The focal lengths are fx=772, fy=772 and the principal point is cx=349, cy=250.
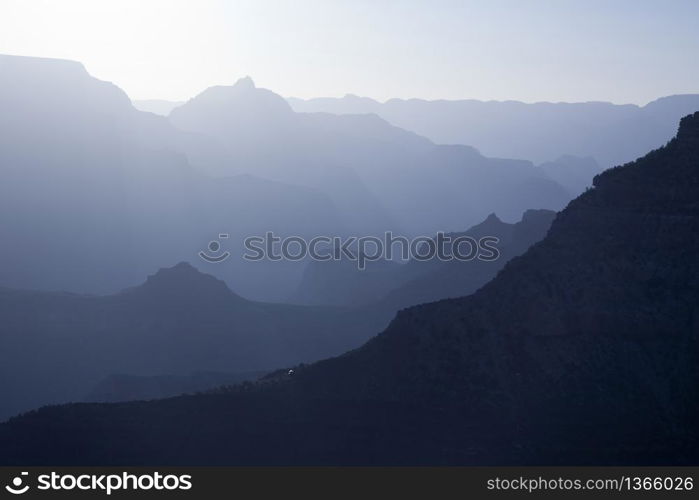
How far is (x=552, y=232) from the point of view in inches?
1187

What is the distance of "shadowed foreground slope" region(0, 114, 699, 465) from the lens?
85.7ft

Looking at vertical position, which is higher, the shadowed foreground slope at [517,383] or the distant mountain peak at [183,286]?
the distant mountain peak at [183,286]

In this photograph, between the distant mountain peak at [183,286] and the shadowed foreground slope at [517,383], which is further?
the distant mountain peak at [183,286]

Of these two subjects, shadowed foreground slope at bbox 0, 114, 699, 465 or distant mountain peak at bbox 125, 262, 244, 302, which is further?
distant mountain peak at bbox 125, 262, 244, 302

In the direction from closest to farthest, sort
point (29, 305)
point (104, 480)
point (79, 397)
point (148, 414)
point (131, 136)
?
point (104, 480) → point (148, 414) → point (79, 397) → point (29, 305) → point (131, 136)

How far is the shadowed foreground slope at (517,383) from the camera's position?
2611 centimetres

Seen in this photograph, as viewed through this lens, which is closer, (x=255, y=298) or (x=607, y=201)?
(x=607, y=201)

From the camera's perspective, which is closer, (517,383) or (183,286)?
(517,383)

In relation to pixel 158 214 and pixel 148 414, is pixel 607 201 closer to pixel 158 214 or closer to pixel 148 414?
pixel 148 414

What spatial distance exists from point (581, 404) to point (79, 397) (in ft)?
162

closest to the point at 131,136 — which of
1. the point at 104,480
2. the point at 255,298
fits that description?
the point at 255,298

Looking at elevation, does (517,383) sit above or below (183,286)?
below

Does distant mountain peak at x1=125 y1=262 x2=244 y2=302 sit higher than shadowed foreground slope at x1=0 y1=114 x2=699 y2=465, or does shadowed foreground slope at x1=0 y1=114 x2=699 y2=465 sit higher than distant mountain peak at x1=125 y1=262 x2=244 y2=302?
distant mountain peak at x1=125 y1=262 x2=244 y2=302

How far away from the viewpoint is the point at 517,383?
27.4 metres
